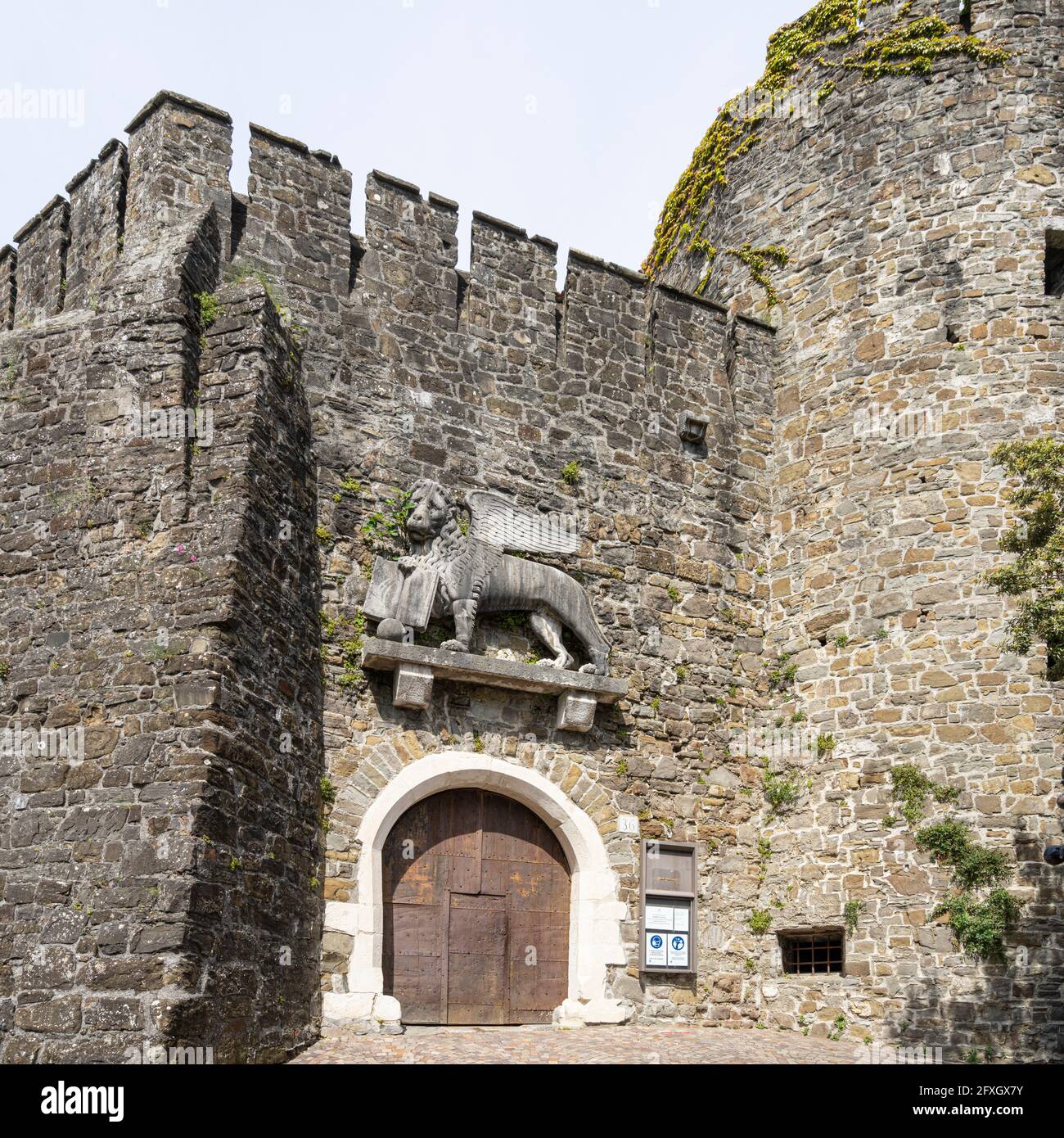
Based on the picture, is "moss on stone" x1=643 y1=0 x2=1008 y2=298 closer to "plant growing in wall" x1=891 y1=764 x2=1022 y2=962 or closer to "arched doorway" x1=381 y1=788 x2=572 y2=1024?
"plant growing in wall" x1=891 y1=764 x2=1022 y2=962

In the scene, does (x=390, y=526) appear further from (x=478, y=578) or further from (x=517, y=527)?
(x=517, y=527)

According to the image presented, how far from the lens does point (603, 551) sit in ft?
38.6

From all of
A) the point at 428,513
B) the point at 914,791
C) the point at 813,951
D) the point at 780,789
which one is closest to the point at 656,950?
the point at 813,951

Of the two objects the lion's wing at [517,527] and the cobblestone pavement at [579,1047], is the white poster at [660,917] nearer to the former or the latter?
the cobblestone pavement at [579,1047]

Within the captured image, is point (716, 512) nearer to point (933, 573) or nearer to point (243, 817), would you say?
point (933, 573)

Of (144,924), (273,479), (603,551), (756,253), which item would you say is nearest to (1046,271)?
(756,253)

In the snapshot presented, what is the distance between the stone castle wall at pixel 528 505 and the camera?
8.63 m

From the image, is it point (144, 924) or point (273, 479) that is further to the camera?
point (273, 479)

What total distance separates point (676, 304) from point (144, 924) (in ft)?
24.6

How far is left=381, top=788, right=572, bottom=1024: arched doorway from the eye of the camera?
1020 centimetres

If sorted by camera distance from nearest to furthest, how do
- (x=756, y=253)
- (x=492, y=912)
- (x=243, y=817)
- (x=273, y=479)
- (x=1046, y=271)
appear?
(x=243, y=817) < (x=273, y=479) < (x=492, y=912) < (x=1046, y=271) < (x=756, y=253)

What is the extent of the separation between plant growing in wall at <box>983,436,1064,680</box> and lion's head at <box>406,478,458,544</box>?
391 centimetres

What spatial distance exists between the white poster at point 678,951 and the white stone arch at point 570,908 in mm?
424

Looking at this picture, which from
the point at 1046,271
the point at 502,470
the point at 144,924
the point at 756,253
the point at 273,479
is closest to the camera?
the point at 144,924
